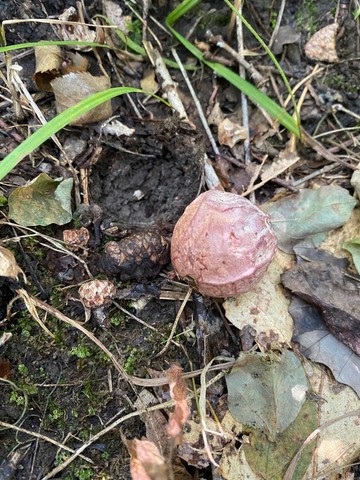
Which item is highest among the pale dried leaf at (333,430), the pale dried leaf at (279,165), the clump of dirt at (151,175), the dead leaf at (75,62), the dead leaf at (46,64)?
the dead leaf at (46,64)

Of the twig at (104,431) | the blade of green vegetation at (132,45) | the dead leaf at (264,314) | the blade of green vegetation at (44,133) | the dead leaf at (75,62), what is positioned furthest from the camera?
the blade of green vegetation at (132,45)

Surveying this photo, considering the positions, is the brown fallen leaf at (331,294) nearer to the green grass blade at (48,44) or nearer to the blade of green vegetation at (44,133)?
the blade of green vegetation at (44,133)

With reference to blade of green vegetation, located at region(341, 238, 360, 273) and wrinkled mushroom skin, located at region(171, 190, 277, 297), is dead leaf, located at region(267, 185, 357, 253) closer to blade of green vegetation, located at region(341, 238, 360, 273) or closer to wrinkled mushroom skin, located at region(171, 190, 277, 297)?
blade of green vegetation, located at region(341, 238, 360, 273)

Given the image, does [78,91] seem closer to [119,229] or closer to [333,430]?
[119,229]

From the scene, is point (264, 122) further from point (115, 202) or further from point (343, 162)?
point (115, 202)

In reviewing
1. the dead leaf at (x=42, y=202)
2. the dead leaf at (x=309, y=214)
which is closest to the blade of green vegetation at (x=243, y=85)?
the dead leaf at (x=309, y=214)

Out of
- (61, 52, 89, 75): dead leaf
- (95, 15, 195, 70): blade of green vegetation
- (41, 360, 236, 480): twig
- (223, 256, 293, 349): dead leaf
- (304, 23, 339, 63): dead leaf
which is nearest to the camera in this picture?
(41, 360, 236, 480): twig

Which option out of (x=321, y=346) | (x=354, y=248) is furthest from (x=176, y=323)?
(x=354, y=248)

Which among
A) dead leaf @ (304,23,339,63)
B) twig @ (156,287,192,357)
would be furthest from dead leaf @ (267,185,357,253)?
dead leaf @ (304,23,339,63)
